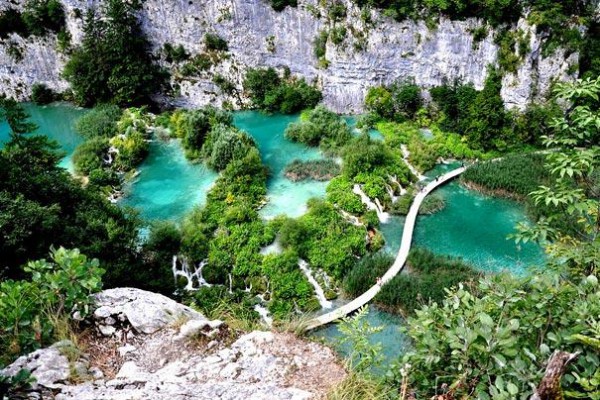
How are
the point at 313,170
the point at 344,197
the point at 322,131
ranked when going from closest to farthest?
the point at 344,197 → the point at 313,170 → the point at 322,131

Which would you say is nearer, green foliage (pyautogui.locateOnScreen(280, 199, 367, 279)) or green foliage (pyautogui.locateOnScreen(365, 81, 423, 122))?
green foliage (pyautogui.locateOnScreen(280, 199, 367, 279))

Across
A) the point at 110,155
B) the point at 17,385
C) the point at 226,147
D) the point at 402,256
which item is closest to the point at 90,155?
the point at 110,155

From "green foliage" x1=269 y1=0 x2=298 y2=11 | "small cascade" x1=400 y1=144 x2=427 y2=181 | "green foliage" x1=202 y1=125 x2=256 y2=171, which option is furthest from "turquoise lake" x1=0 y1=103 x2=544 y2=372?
"green foliage" x1=269 y1=0 x2=298 y2=11

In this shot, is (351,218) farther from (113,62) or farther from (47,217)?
(113,62)

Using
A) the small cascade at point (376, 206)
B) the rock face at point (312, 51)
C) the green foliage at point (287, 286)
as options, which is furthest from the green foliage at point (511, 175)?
the green foliage at point (287, 286)

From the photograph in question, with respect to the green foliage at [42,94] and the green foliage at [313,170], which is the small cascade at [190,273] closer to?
the green foliage at [313,170]

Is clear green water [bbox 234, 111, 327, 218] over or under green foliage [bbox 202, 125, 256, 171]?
under

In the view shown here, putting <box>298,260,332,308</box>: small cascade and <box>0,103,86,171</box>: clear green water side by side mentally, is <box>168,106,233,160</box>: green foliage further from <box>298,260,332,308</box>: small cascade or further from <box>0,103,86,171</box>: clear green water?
<box>298,260,332,308</box>: small cascade
